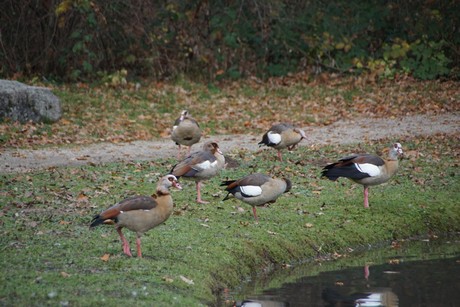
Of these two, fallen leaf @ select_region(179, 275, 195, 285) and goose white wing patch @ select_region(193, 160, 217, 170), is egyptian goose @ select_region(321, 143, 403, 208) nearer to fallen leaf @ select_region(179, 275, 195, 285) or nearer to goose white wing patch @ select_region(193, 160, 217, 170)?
goose white wing patch @ select_region(193, 160, 217, 170)

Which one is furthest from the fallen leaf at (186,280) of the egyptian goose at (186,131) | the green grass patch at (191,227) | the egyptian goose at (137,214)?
the egyptian goose at (186,131)

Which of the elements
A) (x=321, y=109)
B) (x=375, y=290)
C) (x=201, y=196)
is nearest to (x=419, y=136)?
(x=321, y=109)

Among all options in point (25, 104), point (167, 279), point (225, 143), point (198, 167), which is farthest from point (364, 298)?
point (25, 104)

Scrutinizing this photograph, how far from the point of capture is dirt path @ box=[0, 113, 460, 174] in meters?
17.4

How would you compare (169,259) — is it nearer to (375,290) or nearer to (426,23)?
(375,290)

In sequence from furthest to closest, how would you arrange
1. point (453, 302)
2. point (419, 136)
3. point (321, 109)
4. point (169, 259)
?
point (321, 109) → point (419, 136) → point (169, 259) → point (453, 302)

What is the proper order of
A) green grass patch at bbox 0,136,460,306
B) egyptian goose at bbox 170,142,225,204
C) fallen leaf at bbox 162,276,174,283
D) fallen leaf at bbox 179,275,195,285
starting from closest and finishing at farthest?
green grass patch at bbox 0,136,460,306, fallen leaf at bbox 162,276,174,283, fallen leaf at bbox 179,275,195,285, egyptian goose at bbox 170,142,225,204

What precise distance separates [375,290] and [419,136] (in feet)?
35.9

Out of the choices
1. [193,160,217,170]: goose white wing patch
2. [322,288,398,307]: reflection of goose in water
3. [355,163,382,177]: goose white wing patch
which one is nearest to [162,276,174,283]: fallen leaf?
[322,288,398,307]: reflection of goose in water

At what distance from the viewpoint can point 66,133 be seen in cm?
2066

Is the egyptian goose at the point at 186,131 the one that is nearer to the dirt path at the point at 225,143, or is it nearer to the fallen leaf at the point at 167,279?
the dirt path at the point at 225,143

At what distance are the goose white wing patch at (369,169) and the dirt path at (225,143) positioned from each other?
20.8ft

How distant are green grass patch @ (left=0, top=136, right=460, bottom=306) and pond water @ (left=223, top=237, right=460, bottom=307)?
36 cm

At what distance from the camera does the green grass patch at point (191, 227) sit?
29.1ft
